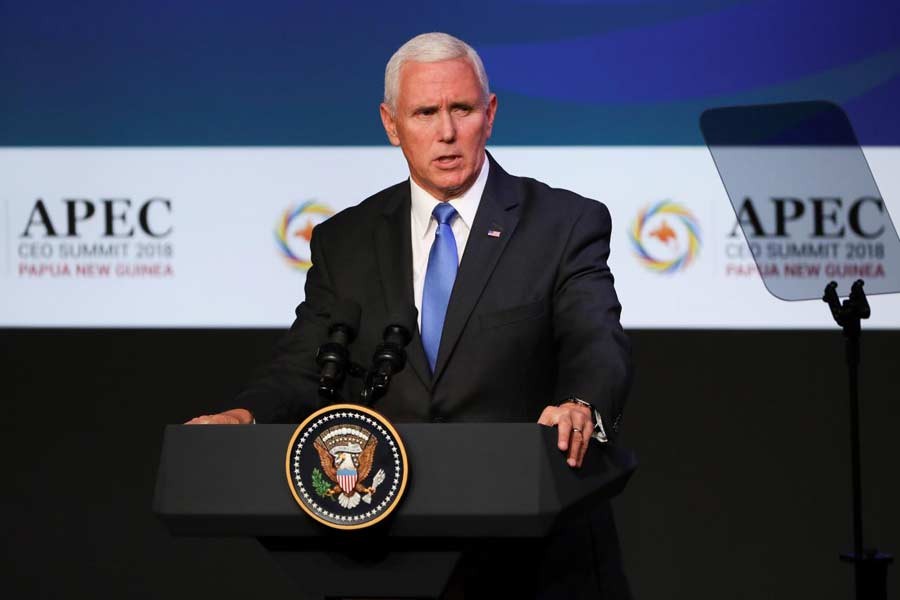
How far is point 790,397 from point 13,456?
103 inches

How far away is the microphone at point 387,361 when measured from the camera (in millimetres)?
1826

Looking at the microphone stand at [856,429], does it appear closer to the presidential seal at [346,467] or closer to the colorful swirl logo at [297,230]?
the colorful swirl logo at [297,230]

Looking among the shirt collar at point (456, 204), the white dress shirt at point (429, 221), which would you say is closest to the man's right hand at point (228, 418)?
the white dress shirt at point (429, 221)

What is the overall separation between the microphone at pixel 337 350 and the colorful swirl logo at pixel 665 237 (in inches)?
90.2

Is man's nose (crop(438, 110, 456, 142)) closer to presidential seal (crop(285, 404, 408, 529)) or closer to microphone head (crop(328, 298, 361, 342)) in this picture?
microphone head (crop(328, 298, 361, 342))

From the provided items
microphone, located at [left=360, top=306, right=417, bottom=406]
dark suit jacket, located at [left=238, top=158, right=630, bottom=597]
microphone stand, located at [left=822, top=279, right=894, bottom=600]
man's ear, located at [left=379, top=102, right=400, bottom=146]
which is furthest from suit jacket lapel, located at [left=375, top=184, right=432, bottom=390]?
microphone stand, located at [left=822, top=279, right=894, bottom=600]

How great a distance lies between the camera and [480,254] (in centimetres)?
230

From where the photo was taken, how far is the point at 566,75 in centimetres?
415

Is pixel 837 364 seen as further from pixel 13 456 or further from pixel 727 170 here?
pixel 13 456

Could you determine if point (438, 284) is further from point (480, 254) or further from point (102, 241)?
point (102, 241)

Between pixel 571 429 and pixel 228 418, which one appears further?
pixel 228 418

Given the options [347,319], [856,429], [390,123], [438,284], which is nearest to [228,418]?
[347,319]

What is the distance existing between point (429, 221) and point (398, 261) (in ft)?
0.36

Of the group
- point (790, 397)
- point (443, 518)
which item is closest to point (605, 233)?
point (443, 518)
